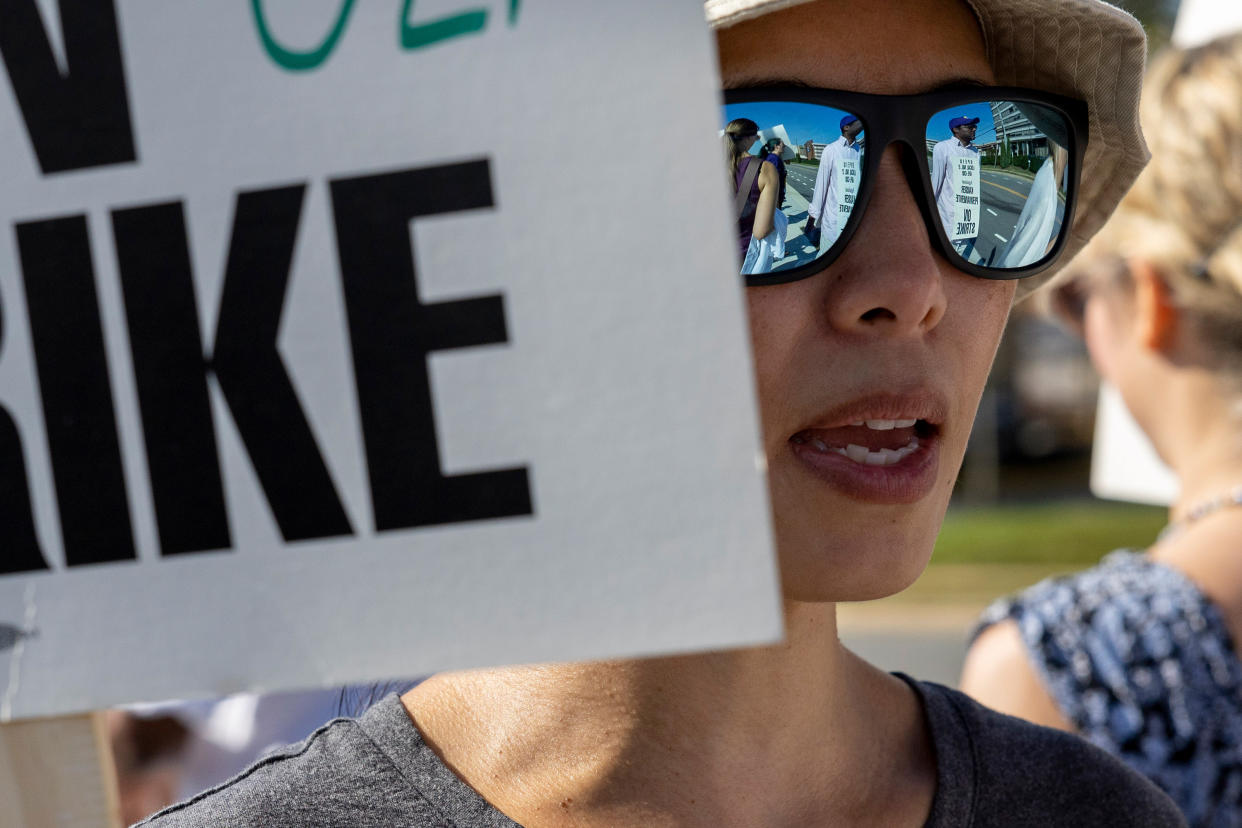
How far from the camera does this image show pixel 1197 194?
2531mm

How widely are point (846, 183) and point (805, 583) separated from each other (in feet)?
1.49

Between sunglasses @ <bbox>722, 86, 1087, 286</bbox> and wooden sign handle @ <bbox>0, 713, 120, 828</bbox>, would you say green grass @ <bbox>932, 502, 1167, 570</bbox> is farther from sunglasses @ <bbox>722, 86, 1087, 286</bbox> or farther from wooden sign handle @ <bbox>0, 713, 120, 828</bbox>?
wooden sign handle @ <bbox>0, 713, 120, 828</bbox>

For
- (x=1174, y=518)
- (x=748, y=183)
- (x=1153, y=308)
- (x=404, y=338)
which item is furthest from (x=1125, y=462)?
Result: (x=404, y=338)

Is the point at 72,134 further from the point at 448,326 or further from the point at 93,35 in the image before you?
the point at 448,326

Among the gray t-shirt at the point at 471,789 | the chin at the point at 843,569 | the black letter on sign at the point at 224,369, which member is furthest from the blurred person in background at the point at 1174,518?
the black letter on sign at the point at 224,369

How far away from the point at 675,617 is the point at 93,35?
65 cm

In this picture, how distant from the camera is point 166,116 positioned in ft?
3.23

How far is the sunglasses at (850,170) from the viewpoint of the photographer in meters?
1.38

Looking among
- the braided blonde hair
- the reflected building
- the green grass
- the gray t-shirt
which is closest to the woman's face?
the reflected building

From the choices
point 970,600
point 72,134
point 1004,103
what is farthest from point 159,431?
point 970,600

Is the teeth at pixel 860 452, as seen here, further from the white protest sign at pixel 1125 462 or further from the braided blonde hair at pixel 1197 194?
the white protest sign at pixel 1125 462

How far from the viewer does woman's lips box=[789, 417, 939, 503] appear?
1.38 metres

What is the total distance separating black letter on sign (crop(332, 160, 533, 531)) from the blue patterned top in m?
1.74

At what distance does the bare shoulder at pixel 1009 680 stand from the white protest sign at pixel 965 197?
1.21 meters
